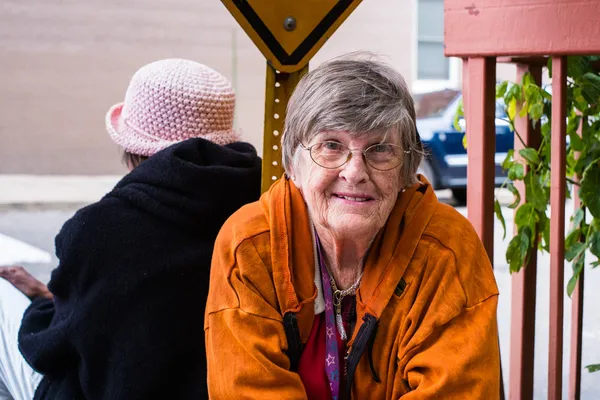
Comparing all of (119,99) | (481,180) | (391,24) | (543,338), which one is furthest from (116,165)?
(481,180)

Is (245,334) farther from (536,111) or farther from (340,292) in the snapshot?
(536,111)

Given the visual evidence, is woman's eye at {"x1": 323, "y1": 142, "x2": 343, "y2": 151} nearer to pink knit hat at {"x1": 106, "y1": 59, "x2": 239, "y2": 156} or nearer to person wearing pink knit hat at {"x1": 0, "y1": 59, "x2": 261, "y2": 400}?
person wearing pink knit hat at {"x1": 0, "y1": 59, "x2": 261, "y2": 400}

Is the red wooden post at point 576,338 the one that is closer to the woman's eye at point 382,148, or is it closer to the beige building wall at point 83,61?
the woman's eye at point 382,148

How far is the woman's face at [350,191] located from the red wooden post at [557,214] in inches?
32.1

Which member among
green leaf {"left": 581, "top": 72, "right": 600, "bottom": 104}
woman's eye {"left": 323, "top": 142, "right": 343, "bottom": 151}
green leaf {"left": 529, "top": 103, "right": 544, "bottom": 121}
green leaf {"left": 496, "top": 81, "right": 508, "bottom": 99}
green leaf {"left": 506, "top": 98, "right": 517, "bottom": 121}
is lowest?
green leaf {"left": 506, "top": 98, "right": 517, "bottom": 121}

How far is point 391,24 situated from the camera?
1658 cm

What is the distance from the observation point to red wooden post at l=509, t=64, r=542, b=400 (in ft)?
10.4

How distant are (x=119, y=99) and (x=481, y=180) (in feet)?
41.1

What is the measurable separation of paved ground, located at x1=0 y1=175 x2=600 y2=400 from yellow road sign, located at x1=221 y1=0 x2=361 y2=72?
147 cm

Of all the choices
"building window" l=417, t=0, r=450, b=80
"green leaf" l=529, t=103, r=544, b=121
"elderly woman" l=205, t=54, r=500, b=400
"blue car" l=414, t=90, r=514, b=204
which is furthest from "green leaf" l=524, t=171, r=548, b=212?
"building window" l=417, t=0, r=450, b=80

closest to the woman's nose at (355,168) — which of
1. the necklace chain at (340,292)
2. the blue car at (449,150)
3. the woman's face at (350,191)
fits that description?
the woman's face at (350,191)

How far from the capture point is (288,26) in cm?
240

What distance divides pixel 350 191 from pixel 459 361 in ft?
1.56

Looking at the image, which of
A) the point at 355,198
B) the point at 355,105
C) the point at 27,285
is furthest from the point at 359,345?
the point at 27,285
